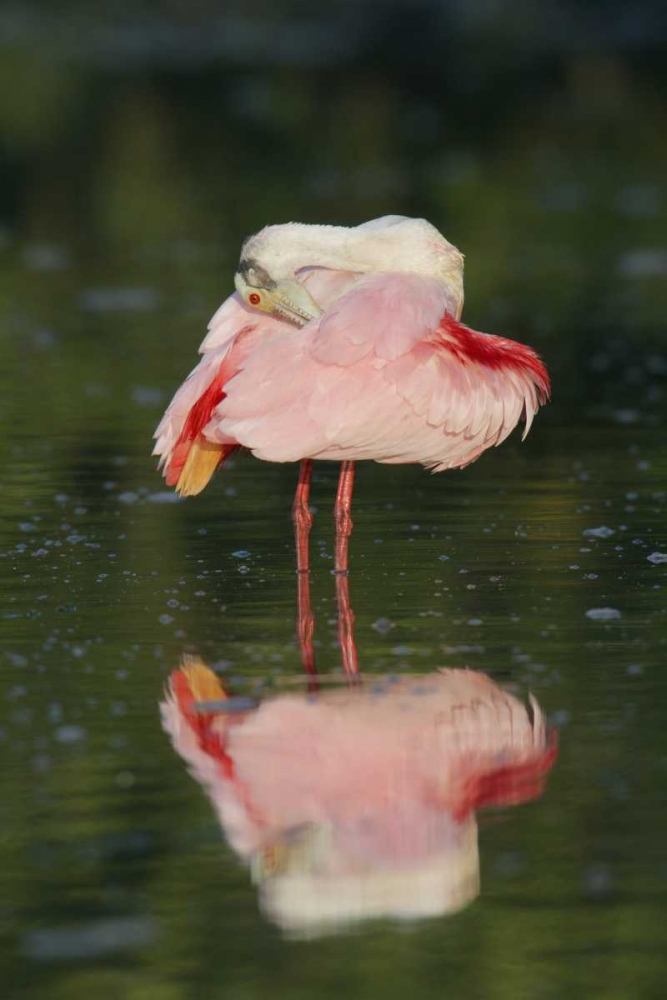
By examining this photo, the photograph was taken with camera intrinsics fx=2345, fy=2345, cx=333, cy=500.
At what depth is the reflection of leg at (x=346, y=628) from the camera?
8.09 m

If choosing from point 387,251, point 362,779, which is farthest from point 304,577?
point 362,779

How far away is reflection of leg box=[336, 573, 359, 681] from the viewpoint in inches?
319

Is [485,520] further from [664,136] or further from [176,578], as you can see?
[664,136]

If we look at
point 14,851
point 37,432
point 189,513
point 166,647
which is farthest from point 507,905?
point 37,432

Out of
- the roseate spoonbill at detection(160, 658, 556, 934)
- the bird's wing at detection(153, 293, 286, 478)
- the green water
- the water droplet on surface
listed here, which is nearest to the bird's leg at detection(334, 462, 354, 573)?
the green water

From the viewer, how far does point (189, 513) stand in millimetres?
11211

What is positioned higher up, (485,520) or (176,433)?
(176,433)

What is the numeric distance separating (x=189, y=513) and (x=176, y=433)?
4.38 feet

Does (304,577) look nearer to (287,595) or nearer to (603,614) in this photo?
(287,595)

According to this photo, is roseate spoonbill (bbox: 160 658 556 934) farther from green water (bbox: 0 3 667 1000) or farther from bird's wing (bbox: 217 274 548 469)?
bird's wing (bbox: 217 274 548 469)

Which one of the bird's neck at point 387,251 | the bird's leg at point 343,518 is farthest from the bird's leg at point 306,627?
the bird's neck at point 387,251

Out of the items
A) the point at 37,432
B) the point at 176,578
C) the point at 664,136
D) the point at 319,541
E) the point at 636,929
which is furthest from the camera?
the point at 664,136

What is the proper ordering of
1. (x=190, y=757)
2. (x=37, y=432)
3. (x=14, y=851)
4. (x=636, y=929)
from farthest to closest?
(x=37, y=432), (x=190, y=757), (x=14, y=851), (x=636, y=929)

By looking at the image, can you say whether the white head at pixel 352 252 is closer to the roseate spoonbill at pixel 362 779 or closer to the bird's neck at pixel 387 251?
the bird's neck at pixel 387 251
